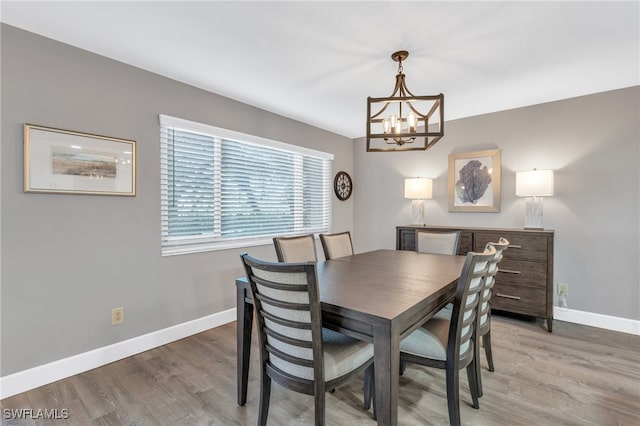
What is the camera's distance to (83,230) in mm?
2217

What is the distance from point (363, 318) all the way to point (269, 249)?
2480 millimetres

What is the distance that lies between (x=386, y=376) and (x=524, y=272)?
8.55ft

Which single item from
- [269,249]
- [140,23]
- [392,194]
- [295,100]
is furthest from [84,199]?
[392,194]

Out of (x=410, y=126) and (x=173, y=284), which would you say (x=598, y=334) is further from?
(x=173, y=284)

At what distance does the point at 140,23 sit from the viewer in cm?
189

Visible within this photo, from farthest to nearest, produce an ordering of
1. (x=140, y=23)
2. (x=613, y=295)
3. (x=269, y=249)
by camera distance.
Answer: (x=269, y=249), (x=613, y=295), (x=140, y=23)

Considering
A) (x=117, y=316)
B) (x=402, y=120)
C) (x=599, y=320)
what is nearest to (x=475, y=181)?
(x=599, y=320)

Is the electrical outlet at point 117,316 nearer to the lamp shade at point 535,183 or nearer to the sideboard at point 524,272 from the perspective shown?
the sideboard at point 524,272

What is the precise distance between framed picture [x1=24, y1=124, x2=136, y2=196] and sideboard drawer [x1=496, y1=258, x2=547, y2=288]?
11.9ft

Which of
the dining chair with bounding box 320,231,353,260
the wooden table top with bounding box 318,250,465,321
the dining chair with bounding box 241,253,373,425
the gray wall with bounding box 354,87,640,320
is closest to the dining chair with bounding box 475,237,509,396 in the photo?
the wooden table top with bounding box 318,250,465,321

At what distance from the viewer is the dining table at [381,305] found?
119 centimetres

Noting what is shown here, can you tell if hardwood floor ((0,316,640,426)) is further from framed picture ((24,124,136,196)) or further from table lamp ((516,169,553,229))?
framed picture ((24,124,136,196))

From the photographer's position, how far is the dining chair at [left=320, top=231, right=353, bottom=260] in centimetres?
280

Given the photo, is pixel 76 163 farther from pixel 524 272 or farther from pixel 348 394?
pixel 524 272
